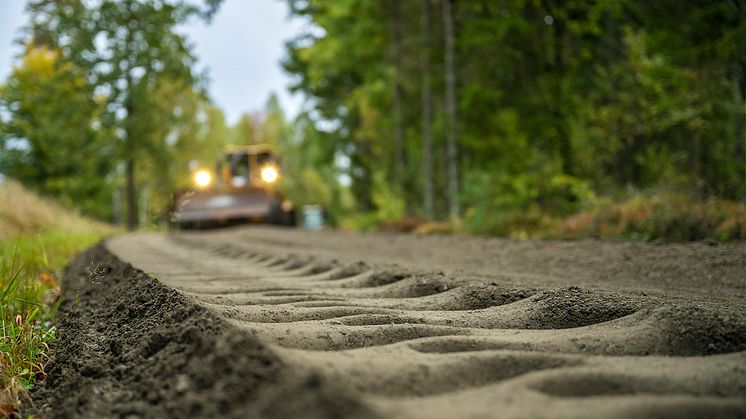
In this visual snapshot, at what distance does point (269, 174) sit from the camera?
1728 centimetres

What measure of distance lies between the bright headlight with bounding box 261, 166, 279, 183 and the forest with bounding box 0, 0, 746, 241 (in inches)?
108

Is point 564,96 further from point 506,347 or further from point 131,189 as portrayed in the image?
point 131,189

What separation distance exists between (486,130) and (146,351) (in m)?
12.3

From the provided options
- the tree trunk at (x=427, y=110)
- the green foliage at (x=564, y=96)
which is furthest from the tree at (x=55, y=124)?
the tree trunk at (x=427, y=110)

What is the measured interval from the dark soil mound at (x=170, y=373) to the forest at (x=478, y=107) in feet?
3.72

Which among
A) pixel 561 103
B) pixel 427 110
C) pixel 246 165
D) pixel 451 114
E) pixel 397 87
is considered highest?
pixel 397 87

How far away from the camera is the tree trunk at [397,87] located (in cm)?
1492

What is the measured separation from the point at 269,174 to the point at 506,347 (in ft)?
51.8

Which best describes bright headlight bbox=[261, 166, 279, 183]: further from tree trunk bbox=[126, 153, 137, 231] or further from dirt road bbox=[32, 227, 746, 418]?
dirt road bbox=[32, 227, 746, 418]


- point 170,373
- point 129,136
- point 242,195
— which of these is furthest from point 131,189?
point 170,373

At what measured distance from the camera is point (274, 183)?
17.6 metres

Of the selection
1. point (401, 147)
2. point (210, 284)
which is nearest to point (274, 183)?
point (401, 147)

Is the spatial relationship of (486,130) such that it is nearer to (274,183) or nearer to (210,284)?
(274,183)

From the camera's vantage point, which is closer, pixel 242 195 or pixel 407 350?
pixel 407 350
